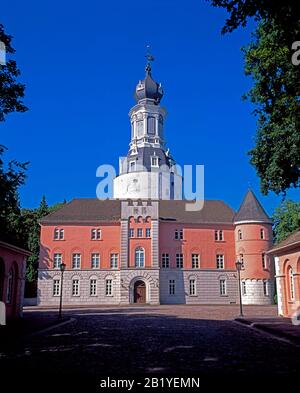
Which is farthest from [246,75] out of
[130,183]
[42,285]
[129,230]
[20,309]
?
[130,183]

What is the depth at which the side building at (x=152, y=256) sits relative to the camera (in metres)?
50.4

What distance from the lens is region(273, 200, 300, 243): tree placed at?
47.9 m

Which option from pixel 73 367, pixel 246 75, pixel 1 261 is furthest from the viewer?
pixel 1 261

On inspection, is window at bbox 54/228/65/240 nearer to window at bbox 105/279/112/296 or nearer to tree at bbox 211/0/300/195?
window at bbox 105/279/112/296

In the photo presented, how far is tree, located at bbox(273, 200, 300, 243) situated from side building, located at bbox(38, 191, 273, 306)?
1892mm

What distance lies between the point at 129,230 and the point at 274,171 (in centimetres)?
3327

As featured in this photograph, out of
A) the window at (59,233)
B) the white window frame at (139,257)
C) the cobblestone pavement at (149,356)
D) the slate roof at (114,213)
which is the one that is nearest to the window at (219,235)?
the slate roof at (114,213)

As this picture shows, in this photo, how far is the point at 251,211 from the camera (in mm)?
52375

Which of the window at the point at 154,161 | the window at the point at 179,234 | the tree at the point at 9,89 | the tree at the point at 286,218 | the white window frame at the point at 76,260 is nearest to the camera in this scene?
the tree at the point at 9,89

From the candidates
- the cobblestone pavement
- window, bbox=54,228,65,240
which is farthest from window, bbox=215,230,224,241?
the cobblestone pavement

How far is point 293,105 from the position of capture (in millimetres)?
17109

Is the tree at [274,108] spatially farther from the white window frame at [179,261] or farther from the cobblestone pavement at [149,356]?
the white window frame at [179,261]

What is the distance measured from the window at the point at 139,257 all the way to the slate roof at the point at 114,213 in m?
4.82
